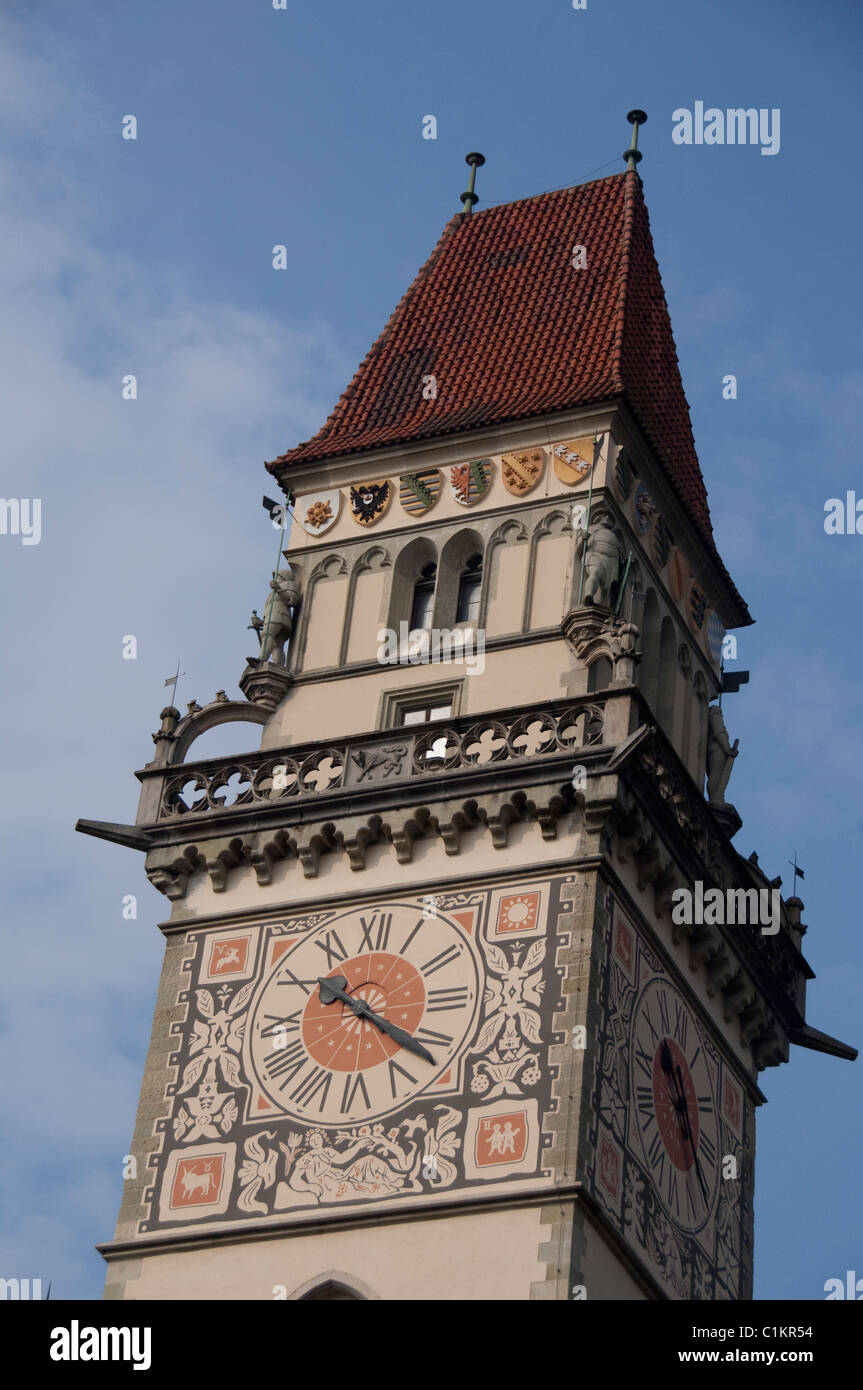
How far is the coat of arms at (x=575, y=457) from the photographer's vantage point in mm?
35750

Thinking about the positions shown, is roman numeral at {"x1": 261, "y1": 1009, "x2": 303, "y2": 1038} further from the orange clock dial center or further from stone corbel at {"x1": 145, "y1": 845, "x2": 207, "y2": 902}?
stone corbel at {"x1": 145, "y1": 845, "x2": 207, "y2": 902}

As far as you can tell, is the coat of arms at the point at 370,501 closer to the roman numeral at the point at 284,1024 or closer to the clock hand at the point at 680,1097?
the roman numeral at the point at 284,1024

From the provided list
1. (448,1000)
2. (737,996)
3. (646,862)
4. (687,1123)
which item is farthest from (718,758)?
(448,1000)

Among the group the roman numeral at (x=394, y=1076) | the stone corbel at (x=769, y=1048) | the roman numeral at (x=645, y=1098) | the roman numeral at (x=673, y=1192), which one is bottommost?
the roman numeral at (x=673, y=1192)

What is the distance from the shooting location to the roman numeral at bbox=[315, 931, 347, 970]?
106ft

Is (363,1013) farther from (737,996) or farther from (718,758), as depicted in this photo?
(718,758)

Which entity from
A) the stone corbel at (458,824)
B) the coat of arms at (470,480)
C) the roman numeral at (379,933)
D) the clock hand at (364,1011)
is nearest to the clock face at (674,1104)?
the clock hand at (364,1011)

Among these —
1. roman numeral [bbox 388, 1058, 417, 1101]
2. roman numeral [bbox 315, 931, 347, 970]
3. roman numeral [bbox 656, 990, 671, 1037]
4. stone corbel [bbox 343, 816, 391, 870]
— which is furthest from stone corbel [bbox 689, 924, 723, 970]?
roman numeral [bbox 388, 1058, 417, 1101]

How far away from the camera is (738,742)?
123ft

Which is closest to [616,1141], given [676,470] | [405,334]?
[676,470]

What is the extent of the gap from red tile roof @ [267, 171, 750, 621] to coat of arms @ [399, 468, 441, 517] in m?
0.45

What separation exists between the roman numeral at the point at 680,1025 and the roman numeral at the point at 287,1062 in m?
4.07

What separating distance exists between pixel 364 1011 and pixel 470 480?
7.44 meters

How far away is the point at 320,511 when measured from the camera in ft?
122
